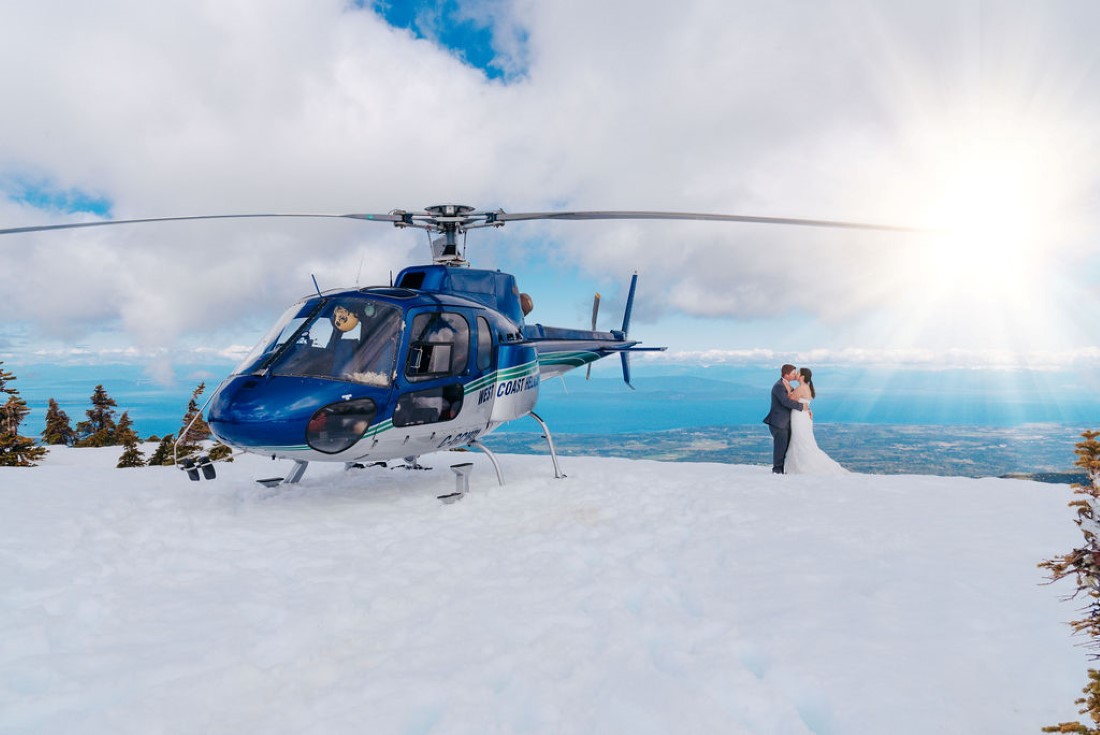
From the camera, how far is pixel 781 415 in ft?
38.8

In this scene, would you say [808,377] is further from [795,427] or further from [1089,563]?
[1089,563]

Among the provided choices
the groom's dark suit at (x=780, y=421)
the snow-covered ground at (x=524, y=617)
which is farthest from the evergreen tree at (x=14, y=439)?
the groom's dark suit at (x=780, y=421)

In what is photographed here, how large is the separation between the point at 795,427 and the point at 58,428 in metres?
39.8

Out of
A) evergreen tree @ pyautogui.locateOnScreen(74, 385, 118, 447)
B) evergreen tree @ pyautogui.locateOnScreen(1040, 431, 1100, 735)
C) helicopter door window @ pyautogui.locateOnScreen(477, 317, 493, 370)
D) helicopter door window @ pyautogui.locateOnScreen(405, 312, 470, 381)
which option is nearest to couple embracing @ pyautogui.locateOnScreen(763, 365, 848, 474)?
helicopter door window @ pyautogui.locateOnScreen(477, 317, 493, 370)

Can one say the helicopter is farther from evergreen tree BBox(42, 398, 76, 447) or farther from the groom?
evergreen tree BBox(42, 398, 76, 447)

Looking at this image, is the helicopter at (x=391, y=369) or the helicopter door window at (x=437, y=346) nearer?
the helicopter at (x=391, y=369)

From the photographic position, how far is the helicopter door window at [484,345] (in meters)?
8.77

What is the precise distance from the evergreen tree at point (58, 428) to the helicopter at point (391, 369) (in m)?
34.4

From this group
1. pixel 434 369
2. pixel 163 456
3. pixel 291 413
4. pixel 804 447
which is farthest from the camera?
pixel 163 456

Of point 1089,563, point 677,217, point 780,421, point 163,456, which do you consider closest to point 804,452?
point 780,421

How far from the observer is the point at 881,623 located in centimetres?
438

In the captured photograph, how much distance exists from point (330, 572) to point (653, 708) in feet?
10.9

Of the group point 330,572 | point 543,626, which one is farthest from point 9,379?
point 543,626

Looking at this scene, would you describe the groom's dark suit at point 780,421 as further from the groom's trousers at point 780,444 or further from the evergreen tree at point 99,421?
the evergreen tree at point 99,421
